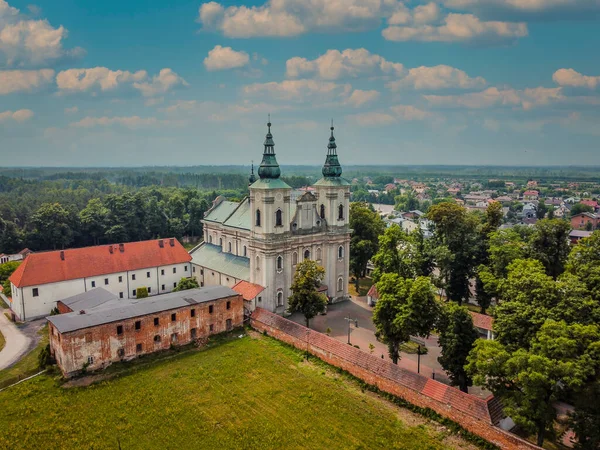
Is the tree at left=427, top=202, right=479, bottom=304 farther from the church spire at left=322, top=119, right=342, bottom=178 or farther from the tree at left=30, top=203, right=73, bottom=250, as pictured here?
the tree at left=30, top=203, right=73, bottom=250

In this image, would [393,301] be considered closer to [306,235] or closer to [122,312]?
[306,235]

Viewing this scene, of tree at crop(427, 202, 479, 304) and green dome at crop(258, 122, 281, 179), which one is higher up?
green dome at crop(258, 122, 281, 179)

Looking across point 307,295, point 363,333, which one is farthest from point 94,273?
point 363,333

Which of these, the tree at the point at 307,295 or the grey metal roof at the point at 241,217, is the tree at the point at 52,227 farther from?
the tree at the point at 307,295

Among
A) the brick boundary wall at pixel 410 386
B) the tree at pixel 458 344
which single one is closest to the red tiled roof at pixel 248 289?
the brick boundary wall at pixel 410 386

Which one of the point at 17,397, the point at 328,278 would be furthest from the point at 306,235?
the point at 17,397

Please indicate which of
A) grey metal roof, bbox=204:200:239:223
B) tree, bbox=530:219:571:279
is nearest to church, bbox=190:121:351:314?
grey metal roof, bbox=204:200:239:223

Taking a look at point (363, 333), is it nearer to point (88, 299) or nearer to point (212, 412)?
point (212, 412)

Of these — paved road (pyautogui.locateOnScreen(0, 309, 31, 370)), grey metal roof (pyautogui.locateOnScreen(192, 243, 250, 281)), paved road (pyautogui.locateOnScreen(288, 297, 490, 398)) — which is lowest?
paved road (pyautogui.locateOnScreen(288, 297, 490, 398))
